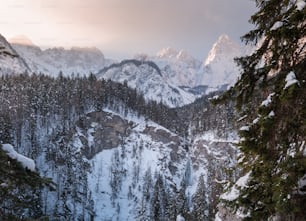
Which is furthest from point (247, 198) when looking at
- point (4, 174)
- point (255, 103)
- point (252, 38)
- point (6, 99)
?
point (6, 99)

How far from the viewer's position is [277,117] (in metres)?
5.39

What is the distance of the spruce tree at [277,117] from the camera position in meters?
5.00

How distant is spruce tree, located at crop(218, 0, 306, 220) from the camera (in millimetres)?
5000

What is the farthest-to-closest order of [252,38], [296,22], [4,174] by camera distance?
1. [4,174]
2. [252,38]
3. [296,22]

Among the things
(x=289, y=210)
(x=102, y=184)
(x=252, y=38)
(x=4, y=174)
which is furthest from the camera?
(x=102, y=184)

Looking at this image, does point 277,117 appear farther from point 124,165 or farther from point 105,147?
point 105,147

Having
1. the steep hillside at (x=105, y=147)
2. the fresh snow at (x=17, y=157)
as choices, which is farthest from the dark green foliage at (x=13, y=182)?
the steep hillside at (x=105, y=147)

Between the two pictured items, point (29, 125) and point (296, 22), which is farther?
point (29, 125)

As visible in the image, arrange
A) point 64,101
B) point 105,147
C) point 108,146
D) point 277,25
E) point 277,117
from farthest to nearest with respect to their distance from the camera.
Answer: point 108,146 < point 105,147 < point 64,101 < point 277,25 < point 277,117

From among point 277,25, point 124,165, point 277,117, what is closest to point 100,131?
point 124,165

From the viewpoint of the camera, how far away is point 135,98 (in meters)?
181

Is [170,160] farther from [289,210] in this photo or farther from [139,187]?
[289,210]

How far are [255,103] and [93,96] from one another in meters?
157

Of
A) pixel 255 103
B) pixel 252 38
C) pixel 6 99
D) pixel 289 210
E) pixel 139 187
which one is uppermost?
pixel 252 38
